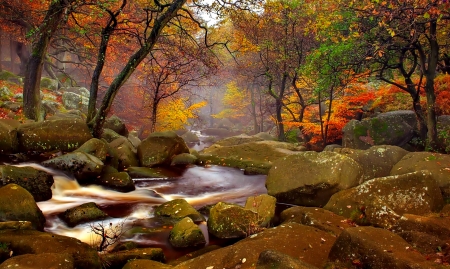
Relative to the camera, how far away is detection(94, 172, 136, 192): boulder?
10461 mm

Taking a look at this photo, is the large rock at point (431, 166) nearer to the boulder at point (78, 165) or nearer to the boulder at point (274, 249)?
the boulder at point (274, 249)

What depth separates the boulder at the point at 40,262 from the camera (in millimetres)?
3986

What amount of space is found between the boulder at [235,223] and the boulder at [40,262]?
368 centimetres

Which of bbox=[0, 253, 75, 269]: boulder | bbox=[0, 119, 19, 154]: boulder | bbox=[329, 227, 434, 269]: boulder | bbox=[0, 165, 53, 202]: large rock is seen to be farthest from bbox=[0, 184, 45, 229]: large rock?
bbox=[329, 227, 434, 269]: boulder

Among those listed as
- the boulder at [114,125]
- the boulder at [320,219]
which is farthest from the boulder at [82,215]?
the boulder at [114,125]

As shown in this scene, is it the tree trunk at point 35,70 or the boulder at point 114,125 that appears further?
the boulder at point 114,125

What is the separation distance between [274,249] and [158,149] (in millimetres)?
10379

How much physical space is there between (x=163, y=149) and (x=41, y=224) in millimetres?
7858

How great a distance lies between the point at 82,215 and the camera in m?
7.85

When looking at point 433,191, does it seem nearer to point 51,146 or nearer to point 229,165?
point 229,165

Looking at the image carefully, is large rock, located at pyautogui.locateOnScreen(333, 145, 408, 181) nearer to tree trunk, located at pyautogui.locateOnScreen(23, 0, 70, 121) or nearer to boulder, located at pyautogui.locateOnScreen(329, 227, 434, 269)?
boulder, located at pyautogui.locateOnScreen(329, 227, 434, 269)

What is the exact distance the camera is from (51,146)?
39.4ft

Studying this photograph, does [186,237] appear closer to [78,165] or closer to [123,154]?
[78,165]

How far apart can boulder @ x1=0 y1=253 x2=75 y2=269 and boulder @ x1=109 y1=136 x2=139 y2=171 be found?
889cm
